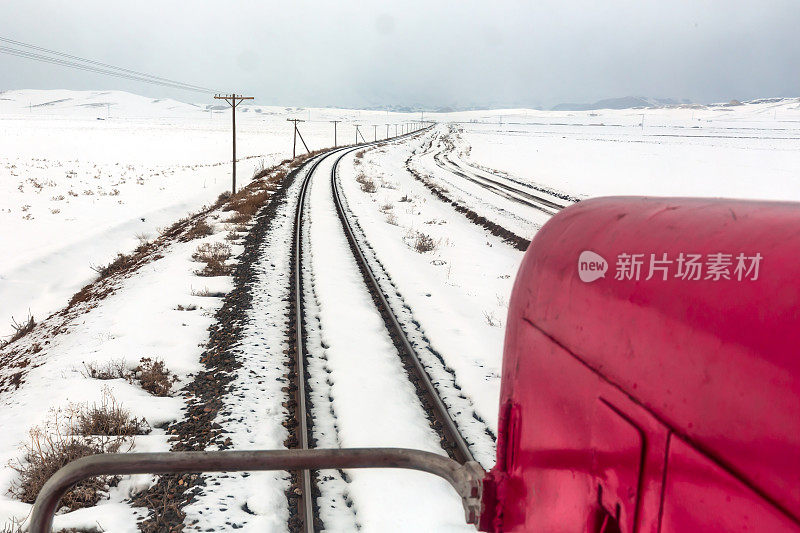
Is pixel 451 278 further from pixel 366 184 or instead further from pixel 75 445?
pixel 366 184

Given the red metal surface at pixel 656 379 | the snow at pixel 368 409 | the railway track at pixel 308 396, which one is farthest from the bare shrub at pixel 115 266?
the red metal surface at pixel 656 379

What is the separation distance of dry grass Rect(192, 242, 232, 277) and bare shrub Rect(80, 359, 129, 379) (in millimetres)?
4178

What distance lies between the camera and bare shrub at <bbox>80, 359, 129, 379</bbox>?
6.37 m

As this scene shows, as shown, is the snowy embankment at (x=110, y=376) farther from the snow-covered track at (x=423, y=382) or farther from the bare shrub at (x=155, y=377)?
the snow-covered track at (x=423, y=382)

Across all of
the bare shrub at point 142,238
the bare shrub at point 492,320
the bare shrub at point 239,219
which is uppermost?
the bare shrub at point 239,219

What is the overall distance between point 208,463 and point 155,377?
15.8ft

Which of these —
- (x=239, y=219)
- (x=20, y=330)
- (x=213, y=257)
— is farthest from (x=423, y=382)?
(x=239, y=219)

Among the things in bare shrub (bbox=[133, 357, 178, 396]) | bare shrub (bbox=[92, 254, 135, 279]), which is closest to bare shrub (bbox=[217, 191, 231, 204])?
bare shrub (bbox=[92, 254, 135, 279])

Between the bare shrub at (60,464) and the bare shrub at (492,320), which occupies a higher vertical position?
the bare shrub at (492,320)

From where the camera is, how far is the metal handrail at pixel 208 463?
1.90 metres

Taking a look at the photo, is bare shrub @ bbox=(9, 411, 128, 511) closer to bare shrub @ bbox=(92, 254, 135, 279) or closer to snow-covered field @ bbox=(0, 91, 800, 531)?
snow-covered field @ bbox=(0, 91, 800, 531)

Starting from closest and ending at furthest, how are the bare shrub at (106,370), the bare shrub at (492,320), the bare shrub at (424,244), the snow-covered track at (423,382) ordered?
the snow-covered track at (423,382) → the bare shrub at (106,370) → the bare shrub at (492,320) → the bare shrub at (424,244)

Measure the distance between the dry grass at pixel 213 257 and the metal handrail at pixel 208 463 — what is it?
29.9 feet

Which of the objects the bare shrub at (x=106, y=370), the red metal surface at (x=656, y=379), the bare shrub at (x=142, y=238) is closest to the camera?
the red metal surface at (x=656, y=379)
